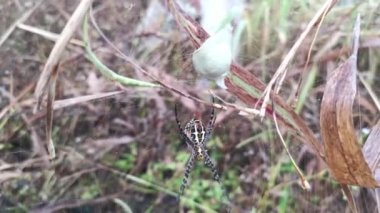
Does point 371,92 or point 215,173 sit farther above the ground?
point 371,92

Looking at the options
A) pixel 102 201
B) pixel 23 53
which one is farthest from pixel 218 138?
pixel 23 53

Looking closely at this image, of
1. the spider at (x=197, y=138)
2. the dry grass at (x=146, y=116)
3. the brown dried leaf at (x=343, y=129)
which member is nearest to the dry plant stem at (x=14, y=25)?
the dry grass at (x=146, y=116)

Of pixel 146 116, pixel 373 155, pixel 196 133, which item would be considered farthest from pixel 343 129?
pixel 146 116

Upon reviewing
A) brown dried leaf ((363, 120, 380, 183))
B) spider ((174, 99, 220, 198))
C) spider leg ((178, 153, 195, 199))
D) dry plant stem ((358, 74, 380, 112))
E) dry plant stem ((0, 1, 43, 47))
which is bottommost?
spider leg ((178, 153, 195, 199))

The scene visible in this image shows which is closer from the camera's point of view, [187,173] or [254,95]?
[254,95]

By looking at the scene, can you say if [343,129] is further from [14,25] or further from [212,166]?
[14,25]

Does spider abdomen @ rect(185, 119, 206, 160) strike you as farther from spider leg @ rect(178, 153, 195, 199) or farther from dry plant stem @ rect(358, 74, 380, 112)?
dry plant stem @ rect(358, 74, 380, 112)

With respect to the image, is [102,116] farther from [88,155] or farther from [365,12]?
[365,12]

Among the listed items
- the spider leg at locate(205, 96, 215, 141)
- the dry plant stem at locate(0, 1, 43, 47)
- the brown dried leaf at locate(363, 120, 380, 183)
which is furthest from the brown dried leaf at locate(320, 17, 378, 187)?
the dry plant stem at locate(0, 1, 43, 47)

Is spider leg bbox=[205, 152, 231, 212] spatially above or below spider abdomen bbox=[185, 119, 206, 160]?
below

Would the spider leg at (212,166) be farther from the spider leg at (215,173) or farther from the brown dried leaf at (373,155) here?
the brown dried leaf at (373,155)
